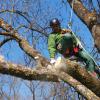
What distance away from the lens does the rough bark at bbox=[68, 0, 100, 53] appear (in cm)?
560

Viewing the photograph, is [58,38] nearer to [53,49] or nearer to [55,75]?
[53,49]

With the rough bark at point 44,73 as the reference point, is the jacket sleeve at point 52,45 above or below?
Answer: above

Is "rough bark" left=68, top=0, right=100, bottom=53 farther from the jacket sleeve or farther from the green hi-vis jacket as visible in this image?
the jacket sleeve

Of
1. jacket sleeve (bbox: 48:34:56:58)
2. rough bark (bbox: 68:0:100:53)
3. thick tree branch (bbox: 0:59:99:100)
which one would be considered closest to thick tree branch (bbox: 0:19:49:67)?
jacket sleeve (bbox: 48:34:56:58)

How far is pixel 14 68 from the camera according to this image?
4.33 m

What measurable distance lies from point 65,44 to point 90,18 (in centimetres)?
73

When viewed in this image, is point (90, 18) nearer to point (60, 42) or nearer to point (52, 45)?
point (60, 42)

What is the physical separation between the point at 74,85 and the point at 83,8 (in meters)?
2.19

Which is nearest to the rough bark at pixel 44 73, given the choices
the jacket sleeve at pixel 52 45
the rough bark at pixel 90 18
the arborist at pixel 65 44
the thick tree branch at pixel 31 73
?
the thick tree branch at pixel 31 73

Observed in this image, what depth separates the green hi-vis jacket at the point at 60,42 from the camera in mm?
5336

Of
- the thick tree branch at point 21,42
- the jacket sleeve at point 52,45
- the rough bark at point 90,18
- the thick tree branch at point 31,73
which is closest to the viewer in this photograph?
the thick tree branch at point 31,73

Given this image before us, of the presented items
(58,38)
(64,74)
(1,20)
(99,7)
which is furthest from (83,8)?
(64,74)

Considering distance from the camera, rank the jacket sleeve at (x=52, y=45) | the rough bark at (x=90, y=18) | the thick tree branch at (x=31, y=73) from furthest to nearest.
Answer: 1. the rough bark at (x=90, y=18)
2. the jacket sleeve at (x=52, y=45)
3. the thick tree branch at (x=31, y=73)

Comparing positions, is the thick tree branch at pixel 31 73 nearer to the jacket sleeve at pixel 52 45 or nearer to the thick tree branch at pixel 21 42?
the thick tree branch at pixel 21 42
